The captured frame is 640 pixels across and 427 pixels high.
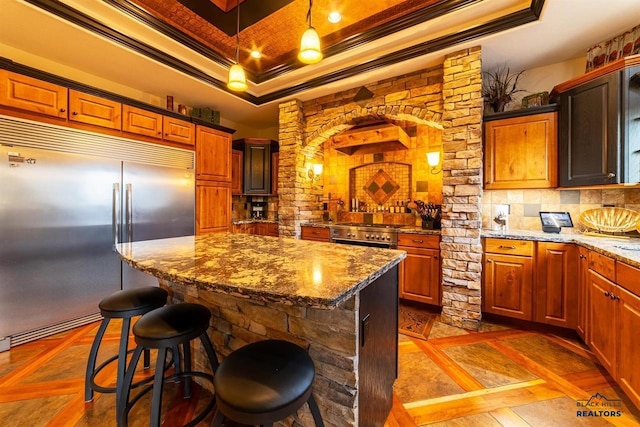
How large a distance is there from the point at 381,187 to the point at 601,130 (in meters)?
2.46

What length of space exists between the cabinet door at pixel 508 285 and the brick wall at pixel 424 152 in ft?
0.56

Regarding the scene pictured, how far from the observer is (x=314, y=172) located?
4.19 metres

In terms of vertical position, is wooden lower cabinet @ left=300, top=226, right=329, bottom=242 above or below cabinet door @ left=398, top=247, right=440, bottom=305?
above

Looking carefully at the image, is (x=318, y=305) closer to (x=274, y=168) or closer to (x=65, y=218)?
(x=65, y=218)

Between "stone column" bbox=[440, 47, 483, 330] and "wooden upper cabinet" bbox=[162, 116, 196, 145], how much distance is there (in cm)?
317

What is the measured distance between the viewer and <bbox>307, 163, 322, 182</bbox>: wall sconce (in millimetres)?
4099

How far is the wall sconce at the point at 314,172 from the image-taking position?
13.4 feet

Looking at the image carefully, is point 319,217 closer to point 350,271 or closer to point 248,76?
point 248,76

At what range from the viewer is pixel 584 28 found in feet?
7.46

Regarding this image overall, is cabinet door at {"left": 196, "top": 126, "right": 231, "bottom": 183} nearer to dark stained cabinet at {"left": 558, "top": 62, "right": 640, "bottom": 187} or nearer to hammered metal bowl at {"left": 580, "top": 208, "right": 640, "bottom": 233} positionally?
dark stained cabinet at {"left": 558, "top": 62, "right": 640, "bottom": 187}

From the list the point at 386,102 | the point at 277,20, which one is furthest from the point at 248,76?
the point at 386,102

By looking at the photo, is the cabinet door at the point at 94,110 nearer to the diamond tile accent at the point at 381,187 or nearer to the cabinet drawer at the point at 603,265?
the diamond tile accent at the point at 381,187

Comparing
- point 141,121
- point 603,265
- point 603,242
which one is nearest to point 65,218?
point 141,121

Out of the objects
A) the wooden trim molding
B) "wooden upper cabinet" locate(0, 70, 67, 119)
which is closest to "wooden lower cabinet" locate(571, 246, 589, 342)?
the wooden trim molding
